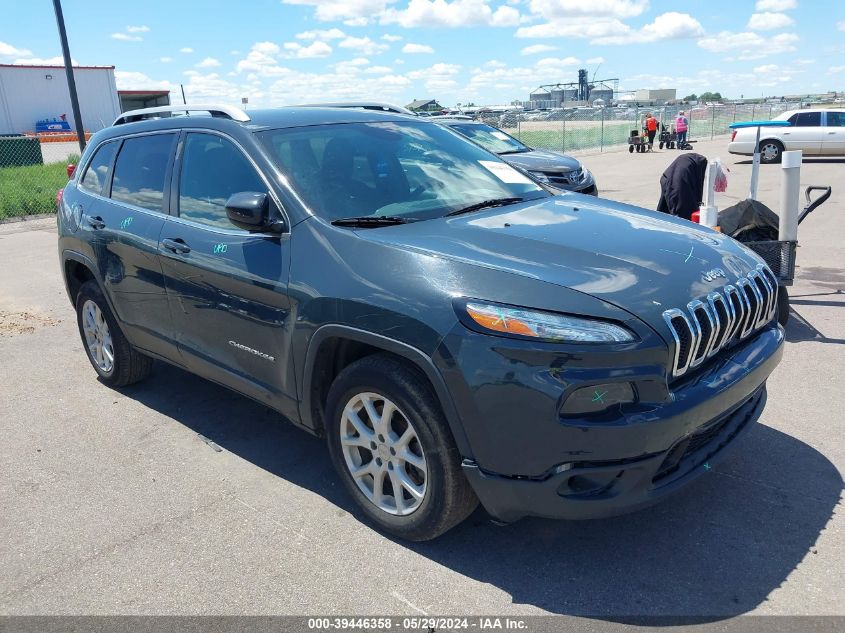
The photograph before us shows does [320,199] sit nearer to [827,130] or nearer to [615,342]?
[615,342]

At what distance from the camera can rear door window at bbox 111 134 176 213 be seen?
4.29 metres

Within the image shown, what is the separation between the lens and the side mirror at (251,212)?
3.29 metres

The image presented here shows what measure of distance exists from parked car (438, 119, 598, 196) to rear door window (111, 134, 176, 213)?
240 inches

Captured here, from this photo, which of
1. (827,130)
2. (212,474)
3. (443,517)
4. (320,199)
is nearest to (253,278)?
(320,199)

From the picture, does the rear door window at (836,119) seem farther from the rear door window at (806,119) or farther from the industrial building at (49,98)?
the industrial building at (49,98)

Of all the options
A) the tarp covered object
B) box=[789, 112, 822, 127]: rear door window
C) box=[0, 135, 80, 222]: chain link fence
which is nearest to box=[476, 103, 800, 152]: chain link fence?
box=[789, 112, 822, 127]: rear door window

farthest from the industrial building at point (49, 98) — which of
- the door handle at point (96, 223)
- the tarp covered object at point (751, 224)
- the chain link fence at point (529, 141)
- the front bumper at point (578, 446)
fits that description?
the front bumper at point (578, 446)

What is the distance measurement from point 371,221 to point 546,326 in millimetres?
1142

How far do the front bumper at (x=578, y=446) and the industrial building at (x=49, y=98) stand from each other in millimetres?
55765

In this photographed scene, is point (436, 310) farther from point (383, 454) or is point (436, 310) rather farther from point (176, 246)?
point (176, 246)

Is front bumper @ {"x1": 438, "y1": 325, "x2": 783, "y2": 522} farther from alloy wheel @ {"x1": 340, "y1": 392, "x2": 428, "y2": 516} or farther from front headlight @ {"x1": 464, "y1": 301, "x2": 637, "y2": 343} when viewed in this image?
alloy wheel @ {"x1": 340, "y1": 392, "x2": 428, "y2": 516}

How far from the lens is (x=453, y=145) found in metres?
4.36

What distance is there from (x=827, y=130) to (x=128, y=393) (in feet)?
75.9

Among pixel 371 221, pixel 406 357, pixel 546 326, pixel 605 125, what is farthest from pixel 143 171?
pixel 605 125
